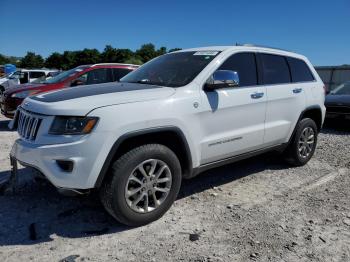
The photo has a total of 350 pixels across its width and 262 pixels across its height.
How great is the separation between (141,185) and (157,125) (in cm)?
60

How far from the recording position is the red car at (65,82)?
345 inches

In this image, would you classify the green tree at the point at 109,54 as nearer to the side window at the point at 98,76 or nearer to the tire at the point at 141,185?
the side window at the point at 98,76

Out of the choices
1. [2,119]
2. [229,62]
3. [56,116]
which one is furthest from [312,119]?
[2,119]

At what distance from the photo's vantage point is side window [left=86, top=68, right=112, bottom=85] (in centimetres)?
942

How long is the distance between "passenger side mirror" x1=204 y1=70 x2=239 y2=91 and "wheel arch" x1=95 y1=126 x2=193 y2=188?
0.66 meters

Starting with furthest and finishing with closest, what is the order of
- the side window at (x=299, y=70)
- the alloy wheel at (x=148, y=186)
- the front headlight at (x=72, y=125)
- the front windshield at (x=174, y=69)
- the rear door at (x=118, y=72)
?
the rear door at (x=118, y=72)
the side window at (x=299, y=70)
the front windshield at (x=174, y=69)
the alloy wheel at (x=148, y=186)
the front headlight at (x=72, y=125)

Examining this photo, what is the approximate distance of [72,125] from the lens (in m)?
3.09

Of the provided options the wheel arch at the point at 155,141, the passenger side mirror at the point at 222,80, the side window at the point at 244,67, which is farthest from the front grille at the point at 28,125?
the side window at the point at 244,67

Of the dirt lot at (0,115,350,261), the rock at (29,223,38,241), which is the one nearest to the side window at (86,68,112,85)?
the dirt lot at (0,115,350,261)

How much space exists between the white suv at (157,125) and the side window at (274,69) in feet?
0.05

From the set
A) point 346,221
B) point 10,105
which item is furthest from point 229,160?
point 10,105

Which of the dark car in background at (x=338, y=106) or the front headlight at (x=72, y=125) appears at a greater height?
the front headlight at (x=72, y=125)

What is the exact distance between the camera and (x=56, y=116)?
314 centimetres

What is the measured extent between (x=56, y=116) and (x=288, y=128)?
10.7ft
